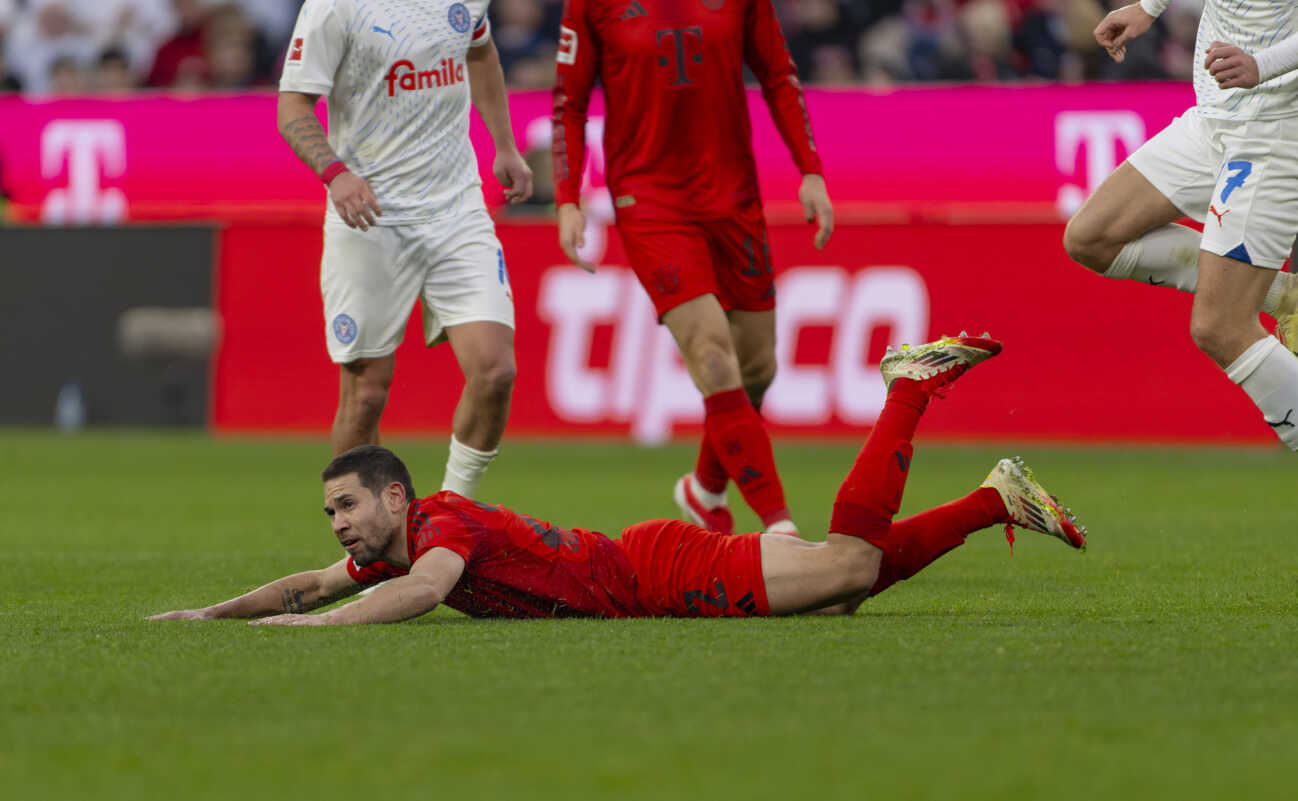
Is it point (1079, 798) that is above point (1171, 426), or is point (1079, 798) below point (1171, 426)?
above

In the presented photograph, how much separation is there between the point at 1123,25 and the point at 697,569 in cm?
224

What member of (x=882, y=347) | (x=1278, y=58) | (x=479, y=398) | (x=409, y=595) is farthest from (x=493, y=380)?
(x=882, y=347)

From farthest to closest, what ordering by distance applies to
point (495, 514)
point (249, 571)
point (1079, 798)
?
point (249, 571), point (495, 514), point (1079, 798)

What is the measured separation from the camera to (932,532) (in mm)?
5047

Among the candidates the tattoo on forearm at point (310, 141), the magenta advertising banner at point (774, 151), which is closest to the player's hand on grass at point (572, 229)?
the tattoo on forearm at point (310, 141)

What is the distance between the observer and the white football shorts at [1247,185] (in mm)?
5258

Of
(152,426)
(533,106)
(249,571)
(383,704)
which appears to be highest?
(533,106)

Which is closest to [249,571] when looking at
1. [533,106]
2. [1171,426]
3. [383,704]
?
[383,704]

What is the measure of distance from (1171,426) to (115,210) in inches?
357

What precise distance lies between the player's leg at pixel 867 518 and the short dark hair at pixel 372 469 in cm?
94

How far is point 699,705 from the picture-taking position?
3.70 metres

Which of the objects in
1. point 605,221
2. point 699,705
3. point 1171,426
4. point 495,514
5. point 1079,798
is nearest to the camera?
point 1079,798

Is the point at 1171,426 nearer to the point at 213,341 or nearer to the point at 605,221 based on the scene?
the point at 605,221

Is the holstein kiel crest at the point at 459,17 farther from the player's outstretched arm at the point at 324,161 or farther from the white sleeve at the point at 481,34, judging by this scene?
the player's outstretched arm at the point at 324,161
